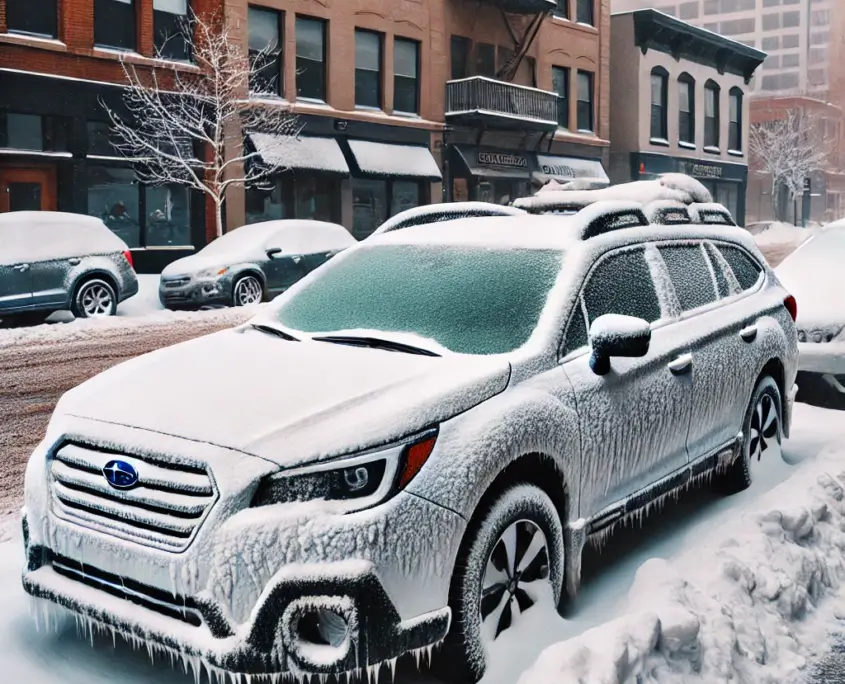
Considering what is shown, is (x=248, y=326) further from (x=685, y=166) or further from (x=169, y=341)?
(x=685, y=166)

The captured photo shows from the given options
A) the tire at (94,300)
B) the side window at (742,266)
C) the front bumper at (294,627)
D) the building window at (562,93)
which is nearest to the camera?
the front bumper at (294,627)

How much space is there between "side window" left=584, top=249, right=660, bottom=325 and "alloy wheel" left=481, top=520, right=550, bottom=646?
117cm

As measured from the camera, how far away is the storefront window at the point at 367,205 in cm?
2881

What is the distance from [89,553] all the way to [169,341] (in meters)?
10.1

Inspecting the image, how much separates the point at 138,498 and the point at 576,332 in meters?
2.05

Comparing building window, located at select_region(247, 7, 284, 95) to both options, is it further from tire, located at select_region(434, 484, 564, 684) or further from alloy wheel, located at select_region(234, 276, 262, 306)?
tire, located at select_region(434, 484, 564, 684)

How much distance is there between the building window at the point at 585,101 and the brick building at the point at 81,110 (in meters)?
16.6

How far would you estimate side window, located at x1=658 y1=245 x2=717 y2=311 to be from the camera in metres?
5.50

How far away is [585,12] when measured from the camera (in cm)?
3738

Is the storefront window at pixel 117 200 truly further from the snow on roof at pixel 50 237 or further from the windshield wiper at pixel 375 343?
the windshield wiper at pixel 375 343

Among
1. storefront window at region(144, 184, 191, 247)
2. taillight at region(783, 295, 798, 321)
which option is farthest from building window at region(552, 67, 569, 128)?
taillight at region(783, 295, 798, 321)

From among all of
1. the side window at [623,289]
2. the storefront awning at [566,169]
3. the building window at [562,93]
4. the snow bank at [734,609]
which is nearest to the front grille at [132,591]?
the snow bank at [734,609]

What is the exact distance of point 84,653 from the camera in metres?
3.85

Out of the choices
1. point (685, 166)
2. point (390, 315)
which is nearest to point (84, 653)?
point (390, 315)
